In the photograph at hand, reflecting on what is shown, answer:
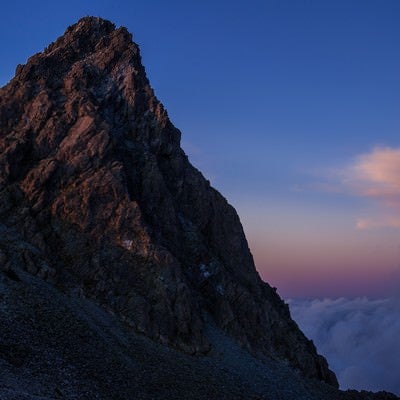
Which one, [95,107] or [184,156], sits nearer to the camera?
[95,107]

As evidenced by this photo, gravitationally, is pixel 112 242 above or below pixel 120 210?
below

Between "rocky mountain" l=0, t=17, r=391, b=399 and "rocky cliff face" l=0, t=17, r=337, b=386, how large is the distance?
0.22 meters

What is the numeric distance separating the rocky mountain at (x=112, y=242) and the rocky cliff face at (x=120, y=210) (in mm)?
219

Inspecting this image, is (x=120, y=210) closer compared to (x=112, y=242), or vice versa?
(x=112, y=242)

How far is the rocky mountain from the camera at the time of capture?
54.8 m

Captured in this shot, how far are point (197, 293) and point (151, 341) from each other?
20.3 metres

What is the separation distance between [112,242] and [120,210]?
17.9 ft

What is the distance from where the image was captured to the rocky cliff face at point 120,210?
71.8 meters

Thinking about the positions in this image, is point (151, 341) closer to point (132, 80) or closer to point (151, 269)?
point (151, 269)

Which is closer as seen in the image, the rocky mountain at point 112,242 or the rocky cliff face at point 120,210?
the rocky mountain at point 112,242

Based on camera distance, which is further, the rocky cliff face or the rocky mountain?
the rocky cliff face

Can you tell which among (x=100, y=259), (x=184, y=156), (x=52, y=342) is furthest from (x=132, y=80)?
(x=52, y=342)

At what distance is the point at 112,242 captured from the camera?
253 ft

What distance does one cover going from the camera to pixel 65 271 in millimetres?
70250
